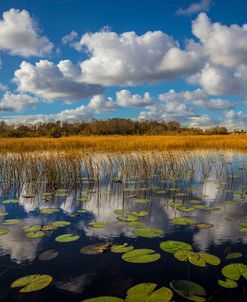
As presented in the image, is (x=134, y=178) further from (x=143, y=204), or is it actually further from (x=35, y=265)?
(x=35, y=265)

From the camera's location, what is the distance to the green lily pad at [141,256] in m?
3.88

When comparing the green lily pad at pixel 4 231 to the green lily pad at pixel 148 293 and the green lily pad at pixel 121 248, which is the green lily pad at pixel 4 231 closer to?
the green lily pad at pixel 121 248

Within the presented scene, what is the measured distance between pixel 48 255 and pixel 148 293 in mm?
1692

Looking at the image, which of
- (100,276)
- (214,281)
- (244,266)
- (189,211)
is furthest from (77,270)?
(189,211)

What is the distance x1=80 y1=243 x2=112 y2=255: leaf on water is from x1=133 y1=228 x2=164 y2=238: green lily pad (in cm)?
62

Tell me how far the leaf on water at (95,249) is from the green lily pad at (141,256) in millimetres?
366

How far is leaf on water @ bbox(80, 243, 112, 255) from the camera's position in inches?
168

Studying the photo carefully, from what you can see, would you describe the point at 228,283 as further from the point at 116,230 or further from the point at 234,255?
the point at 116,230

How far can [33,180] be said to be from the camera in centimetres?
1012

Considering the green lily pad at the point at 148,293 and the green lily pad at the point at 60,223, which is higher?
the green lily pad at the point at 148,293

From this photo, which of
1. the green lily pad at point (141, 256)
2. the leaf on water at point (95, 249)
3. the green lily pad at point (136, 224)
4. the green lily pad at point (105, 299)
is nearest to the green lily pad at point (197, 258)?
the green lily pad at point (141, 256)

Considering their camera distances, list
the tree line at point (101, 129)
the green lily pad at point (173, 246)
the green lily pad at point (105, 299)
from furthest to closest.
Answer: the tree line at point (101, 129) → the green lily pad at point (173, 246) → the green lily pad at point (105, 299)

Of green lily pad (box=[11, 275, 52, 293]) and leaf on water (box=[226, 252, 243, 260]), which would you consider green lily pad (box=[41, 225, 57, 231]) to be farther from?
leaf on water (box=[226, 252, 243, 260])

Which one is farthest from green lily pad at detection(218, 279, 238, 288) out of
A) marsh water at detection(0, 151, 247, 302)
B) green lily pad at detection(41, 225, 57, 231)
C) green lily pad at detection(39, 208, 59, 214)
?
green lily pad at detection(39, 208, 59, 214)
